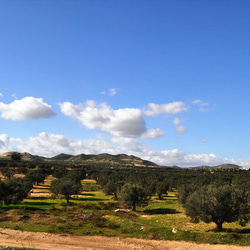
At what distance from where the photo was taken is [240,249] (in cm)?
2727

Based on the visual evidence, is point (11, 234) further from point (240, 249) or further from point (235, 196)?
point (235, 196)

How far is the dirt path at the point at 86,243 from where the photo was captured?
28359mm

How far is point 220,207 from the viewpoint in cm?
3756

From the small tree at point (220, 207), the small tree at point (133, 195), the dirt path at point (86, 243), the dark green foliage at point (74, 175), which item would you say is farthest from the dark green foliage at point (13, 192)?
the small tree at point (220, 207)

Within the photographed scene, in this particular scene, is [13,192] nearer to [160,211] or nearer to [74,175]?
[160,211]

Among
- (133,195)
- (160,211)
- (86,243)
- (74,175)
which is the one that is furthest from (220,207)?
(74,175)

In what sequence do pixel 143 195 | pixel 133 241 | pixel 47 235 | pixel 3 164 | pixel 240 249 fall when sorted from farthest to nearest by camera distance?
pixel 3 164
pixel 143 195
pixel 47 235
pixel 133 241
pixel 240 249

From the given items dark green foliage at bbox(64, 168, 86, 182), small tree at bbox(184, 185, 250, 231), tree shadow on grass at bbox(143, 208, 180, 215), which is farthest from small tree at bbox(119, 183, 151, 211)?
dark green foliage at bbox(64, 168, 86, 182)

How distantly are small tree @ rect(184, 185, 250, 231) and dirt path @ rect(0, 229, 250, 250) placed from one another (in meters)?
9.45

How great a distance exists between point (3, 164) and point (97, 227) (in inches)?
6647

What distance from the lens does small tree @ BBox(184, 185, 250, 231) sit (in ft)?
124

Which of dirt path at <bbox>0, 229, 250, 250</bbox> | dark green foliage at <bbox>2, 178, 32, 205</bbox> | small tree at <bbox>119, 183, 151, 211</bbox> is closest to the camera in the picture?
dirt path at <bbox>0, 229, 250, 250</bbox>

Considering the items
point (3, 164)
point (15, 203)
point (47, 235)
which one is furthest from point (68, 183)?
point (3, 164)

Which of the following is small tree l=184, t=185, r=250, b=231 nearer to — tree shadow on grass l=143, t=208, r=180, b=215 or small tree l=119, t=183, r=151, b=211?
tree shadow on grass l=143, t=208, r=180, b=215
